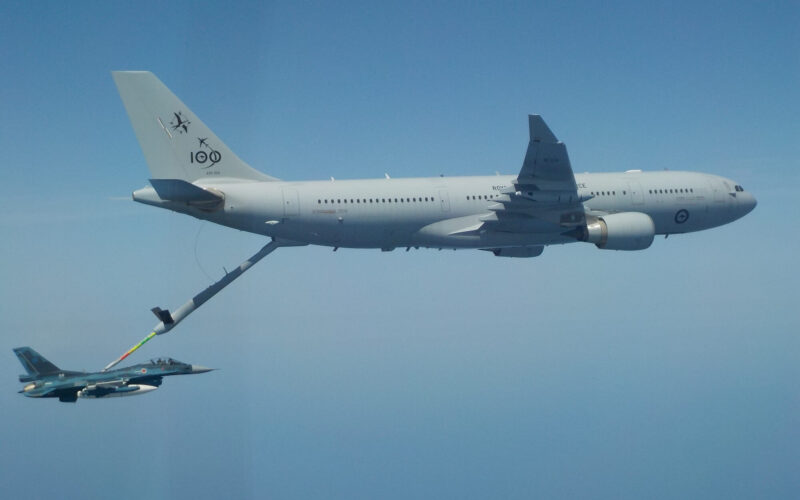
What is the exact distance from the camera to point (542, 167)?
1464 inches

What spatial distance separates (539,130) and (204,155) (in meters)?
17.6

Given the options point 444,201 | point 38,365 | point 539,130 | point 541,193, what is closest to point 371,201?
point 444,201

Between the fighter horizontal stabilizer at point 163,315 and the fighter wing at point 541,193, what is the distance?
1719 centimetres

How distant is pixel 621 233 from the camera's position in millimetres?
39688

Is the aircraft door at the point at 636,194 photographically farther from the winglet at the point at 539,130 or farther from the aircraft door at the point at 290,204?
the aircraft door at the point at 290,204

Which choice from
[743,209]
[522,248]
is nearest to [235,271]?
[522,248]

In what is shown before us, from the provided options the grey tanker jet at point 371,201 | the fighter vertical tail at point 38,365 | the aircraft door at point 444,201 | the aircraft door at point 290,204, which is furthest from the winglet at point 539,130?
the fighter vertical tail at point 38,365

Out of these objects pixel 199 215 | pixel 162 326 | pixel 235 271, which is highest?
pixel 199 215

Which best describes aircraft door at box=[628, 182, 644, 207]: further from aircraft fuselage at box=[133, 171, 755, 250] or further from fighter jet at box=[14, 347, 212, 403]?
fighter jet at box=[14, 347, 212, 403]

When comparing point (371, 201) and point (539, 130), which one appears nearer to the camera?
point (539, 130)

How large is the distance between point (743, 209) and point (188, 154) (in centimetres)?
3372

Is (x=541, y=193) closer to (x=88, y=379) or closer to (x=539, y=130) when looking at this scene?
(x=539, y=130)

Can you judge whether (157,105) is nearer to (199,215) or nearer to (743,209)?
(199,215)

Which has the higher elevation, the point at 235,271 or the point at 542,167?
the point at 542,167
